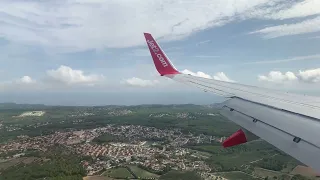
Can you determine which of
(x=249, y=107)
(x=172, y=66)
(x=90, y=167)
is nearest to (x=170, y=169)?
(x=90, y=167)

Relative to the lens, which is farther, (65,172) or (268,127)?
(65,172)

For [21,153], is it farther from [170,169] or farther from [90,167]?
[170,169]

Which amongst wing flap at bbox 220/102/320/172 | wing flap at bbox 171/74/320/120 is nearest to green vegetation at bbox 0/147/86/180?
wing flap at bbox 171/74/320/120

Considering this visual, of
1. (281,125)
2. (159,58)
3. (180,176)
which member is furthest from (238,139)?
(180,176)

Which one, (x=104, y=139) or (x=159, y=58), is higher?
(x=159, y=58)

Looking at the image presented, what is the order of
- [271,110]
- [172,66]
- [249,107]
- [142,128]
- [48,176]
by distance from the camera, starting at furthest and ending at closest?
[142,128] → [48,176] → [172,66] → [249,107] → [271,110]

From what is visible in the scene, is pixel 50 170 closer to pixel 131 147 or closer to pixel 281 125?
pixel 131 147

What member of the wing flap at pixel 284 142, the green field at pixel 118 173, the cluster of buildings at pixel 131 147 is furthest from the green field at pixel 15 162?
the wing flap at pixel 284 142
